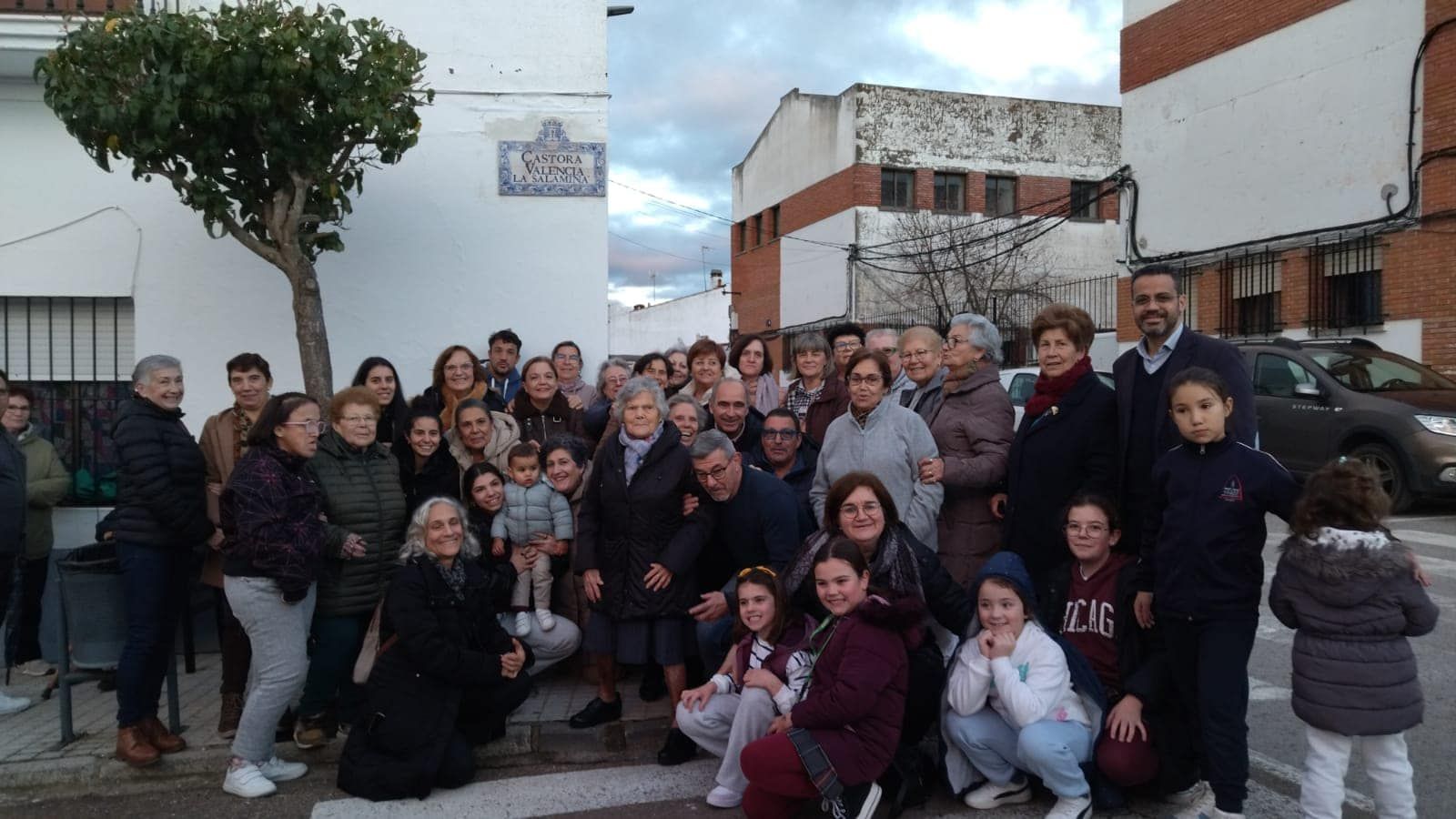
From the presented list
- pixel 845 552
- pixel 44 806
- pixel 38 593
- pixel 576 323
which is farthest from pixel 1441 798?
pixel 38 593

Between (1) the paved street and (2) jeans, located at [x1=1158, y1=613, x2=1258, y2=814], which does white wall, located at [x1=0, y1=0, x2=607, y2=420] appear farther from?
(2) jeans, located at [x1=1158, y1=613, x2=1258, y2=814]

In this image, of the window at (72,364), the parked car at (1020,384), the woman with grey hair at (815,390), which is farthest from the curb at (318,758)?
the parked car at (1020,384)

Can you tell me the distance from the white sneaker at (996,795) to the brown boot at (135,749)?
3.60 meters

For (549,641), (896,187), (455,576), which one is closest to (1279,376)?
(549,641)

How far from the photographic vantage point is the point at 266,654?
4371 mm

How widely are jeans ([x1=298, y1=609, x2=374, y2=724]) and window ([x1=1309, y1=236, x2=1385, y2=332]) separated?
49.4 feet

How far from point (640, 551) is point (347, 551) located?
1.36m

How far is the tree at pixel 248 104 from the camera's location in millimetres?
6223

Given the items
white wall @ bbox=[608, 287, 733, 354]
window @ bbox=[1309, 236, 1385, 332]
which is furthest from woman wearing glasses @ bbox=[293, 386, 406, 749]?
white wall @ bbox=[608, 287, 733, 354]

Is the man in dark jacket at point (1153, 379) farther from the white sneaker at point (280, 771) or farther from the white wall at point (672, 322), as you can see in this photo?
the white wall at point (672, 322)

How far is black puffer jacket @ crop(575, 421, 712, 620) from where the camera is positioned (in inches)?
195

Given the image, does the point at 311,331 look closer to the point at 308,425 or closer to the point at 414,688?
the point at 308,425

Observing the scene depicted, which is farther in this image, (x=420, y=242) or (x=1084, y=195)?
(x=1084, y=195)

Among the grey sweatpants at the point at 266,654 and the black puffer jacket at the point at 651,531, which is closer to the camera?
the grey sweatpants at the point at 266,654
